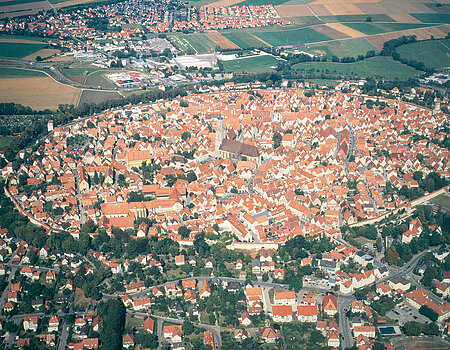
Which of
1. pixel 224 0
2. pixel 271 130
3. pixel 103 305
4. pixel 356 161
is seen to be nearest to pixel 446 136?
pixel 356 161

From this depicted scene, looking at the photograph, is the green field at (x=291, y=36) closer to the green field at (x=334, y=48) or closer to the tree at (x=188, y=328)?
the green field at (x=334, y=48)

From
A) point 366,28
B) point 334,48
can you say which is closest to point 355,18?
point 366,28

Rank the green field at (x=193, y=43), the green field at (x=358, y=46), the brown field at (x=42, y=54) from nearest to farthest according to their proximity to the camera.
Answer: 1. the brown field at (x=42, y=54)
2. the green field at (x=358, y=46)
3. the green field at (x=193, y=43)

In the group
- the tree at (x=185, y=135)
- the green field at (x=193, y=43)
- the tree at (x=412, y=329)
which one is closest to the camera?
the tree at (x=412, y=329)

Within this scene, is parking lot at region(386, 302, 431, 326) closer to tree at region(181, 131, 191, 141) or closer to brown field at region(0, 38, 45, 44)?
tree at region(181, 131, 191, 141)

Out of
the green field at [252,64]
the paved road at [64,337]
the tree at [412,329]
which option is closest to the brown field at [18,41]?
the green field at [252,64]

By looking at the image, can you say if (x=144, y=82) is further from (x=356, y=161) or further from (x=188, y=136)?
(x=356, y=161)
